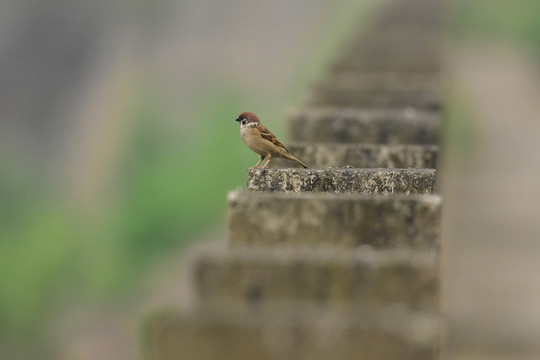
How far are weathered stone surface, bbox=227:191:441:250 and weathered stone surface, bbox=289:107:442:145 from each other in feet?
8.88

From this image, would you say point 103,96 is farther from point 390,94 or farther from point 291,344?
point 291,344

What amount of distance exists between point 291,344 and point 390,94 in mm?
5253

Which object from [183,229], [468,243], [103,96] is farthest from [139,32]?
[468,243]

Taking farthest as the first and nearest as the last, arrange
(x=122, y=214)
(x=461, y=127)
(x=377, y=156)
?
(x=122, y=214), (x=461, y=127), (x=377, y=156)

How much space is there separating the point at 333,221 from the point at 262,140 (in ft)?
5.83

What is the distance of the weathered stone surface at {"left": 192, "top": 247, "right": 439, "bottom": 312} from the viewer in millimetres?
2352

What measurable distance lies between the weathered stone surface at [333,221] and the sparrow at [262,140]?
1714mm

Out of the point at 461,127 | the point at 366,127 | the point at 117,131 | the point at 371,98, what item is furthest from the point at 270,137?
the point at 117,131

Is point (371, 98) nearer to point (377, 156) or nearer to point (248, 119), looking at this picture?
point (248, 119)

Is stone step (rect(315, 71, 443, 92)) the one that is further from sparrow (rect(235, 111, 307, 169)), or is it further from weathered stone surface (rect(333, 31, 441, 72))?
sparrow (rect(235, 111, 307, 169))

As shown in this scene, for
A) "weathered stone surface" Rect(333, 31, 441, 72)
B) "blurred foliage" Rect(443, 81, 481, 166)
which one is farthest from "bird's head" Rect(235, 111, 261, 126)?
"blurred foliage" Rect(443, 81, 481, 166)

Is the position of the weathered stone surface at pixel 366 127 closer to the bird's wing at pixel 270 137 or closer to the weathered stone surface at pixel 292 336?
the bird's wing at pixel 270 137

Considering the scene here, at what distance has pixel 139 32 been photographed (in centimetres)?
4762

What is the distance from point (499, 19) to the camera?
74.2 ft
